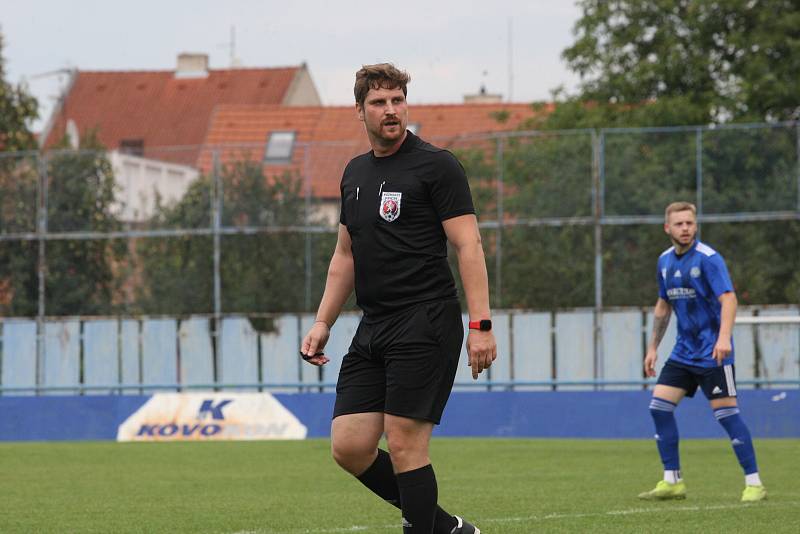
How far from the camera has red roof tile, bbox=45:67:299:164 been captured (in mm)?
68019

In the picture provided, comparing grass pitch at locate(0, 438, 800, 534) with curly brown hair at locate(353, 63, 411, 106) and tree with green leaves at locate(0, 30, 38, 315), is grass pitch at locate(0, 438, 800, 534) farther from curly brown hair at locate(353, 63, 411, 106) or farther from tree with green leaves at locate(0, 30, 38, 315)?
tree with green leaves at locate(0, 30, 38, 315)

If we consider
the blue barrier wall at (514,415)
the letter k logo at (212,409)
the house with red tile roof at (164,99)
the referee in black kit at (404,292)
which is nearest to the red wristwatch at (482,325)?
the referee in black kit at (404,292)

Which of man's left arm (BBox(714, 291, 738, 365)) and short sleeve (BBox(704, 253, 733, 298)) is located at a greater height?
short sleeve (BBox(704, 253, 733, 298))

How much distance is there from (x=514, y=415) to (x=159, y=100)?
169 feet

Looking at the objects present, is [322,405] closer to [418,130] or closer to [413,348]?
[413,348]

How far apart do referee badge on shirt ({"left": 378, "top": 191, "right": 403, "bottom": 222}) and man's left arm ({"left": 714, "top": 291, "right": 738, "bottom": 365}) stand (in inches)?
173

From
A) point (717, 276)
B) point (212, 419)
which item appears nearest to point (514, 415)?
point (212, 419)

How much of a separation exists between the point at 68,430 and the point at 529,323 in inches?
271

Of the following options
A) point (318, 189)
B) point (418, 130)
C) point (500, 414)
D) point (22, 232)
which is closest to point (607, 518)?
point (500, 414)

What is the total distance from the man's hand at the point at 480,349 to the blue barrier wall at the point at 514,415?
14149mm

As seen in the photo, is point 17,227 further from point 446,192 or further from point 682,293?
point 446,192

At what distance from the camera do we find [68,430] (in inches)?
866

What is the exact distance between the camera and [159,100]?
70.3 m

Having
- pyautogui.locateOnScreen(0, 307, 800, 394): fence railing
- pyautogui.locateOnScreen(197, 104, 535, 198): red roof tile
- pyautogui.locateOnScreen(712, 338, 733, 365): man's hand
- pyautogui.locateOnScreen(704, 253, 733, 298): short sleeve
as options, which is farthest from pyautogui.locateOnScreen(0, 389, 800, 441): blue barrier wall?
pyautogui.locateOnScreen(197, 104, 535, 198): red roof tile
